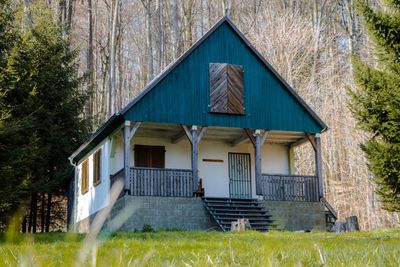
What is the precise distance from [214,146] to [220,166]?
79cm

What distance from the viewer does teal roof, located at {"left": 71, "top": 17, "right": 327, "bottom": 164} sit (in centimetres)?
2019

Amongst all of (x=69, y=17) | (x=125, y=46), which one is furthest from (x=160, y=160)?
(x=125, y=46)

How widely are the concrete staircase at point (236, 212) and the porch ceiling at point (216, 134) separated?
8.82ft

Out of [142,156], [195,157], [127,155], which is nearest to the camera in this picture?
[127,155]

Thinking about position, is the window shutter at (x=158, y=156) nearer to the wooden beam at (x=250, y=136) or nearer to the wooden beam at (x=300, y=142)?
the wooden beam at (x=250, y=136)

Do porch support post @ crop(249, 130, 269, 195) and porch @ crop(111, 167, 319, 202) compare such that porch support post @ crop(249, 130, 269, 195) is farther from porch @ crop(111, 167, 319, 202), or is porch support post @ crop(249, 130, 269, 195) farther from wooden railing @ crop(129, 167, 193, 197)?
wooden railing @ crop(129, 167, 193, 197)

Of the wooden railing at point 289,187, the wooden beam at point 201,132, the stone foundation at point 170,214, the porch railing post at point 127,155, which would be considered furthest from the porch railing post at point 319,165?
the porch railing post at point 127,155

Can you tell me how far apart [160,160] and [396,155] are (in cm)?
900

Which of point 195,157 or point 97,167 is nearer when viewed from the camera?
point 195,157

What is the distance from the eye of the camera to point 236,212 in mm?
19688

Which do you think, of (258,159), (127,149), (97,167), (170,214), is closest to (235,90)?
(258,159)

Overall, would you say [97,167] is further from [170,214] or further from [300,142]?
[300,142]

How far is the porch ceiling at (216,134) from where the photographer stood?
2120 cm

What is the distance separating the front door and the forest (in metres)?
4.52
